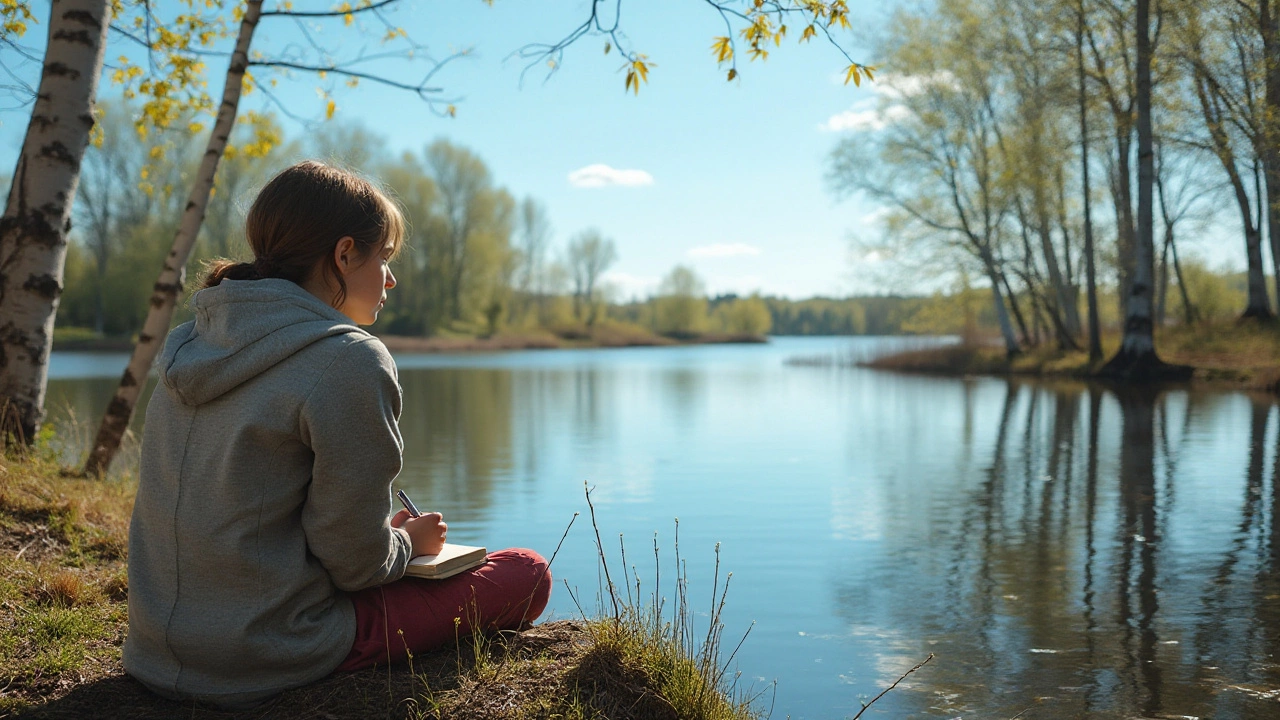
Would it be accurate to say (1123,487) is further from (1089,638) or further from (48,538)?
(48,538)

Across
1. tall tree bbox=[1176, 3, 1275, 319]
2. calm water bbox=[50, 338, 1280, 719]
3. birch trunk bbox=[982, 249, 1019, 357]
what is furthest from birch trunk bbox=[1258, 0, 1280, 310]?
birch trunk bbox=[982, 249, 1019, 357]

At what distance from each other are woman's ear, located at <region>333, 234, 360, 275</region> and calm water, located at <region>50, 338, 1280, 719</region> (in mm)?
2237

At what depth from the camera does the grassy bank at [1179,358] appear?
18.8 meters

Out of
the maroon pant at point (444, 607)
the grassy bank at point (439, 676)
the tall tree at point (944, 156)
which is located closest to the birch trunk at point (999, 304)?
the tall tree at point (944, 156)

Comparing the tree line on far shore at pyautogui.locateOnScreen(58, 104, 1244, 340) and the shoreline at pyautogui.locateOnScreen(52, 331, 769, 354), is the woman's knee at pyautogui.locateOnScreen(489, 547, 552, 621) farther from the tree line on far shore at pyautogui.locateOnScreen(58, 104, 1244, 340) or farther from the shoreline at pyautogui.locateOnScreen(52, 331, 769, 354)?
the shoreline at pyautogui.locateOnScreen(52, 331, 769, 354)

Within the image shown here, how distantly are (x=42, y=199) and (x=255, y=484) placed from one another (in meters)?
4.01

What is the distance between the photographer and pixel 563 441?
12.0m

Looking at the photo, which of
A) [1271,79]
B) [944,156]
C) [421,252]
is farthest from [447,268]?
[1271,79]

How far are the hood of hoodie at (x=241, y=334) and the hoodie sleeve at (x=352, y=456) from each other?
0.36 feet

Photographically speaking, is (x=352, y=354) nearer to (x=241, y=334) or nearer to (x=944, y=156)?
(x=241, y=334)

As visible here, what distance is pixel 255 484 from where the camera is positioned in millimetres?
2162

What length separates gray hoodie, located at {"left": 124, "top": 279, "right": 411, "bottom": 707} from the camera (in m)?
2.13

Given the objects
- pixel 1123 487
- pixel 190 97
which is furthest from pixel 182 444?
pixel 1123 487

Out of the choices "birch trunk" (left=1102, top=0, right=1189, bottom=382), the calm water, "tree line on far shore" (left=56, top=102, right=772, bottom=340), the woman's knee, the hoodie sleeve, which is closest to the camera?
the hoodie sleeve
